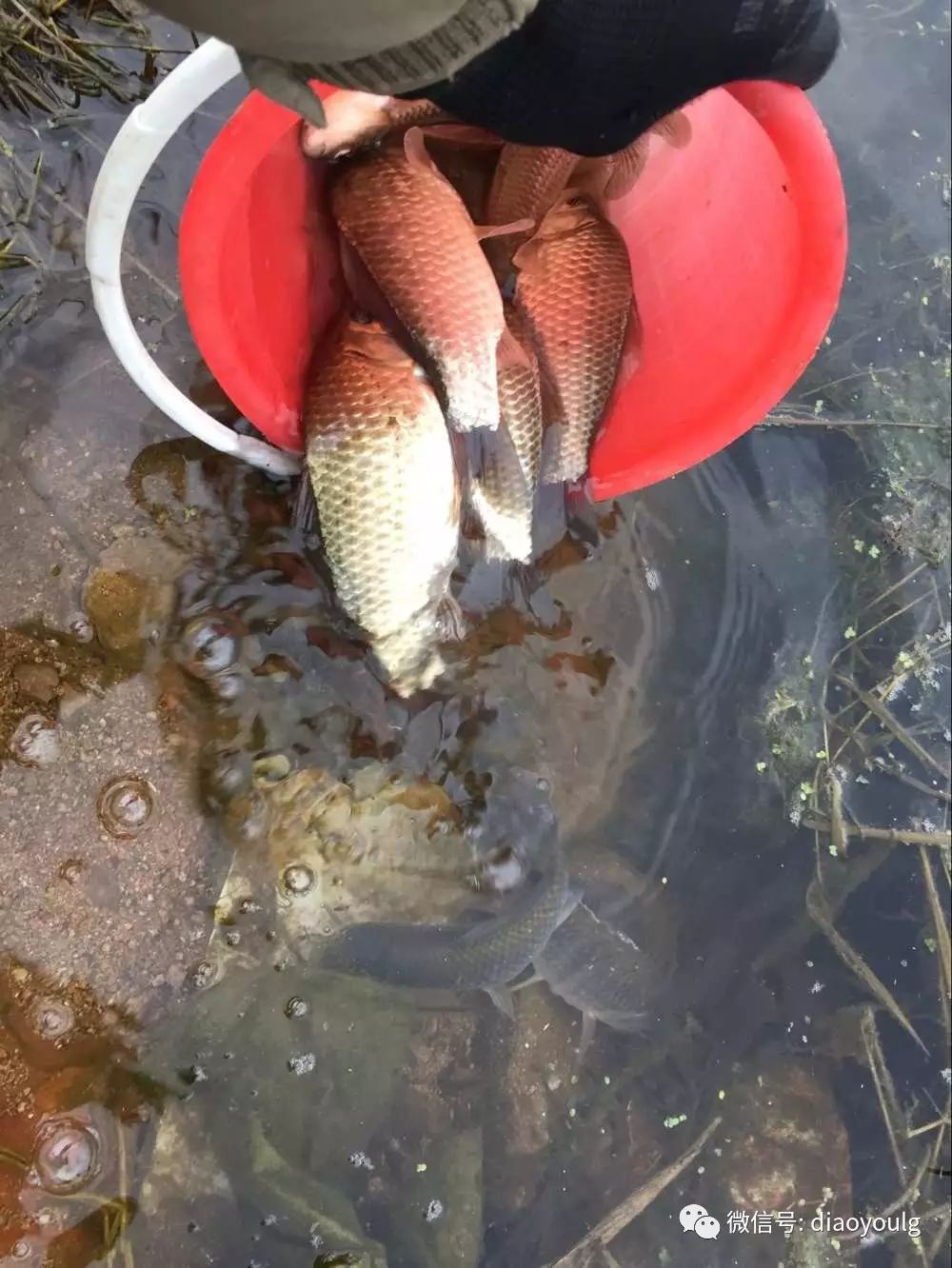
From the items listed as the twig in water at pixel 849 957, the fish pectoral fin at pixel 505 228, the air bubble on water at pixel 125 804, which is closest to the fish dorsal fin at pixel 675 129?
the fish pectoral fin at pixel 505 228

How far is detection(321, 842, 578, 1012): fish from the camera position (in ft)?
6.92

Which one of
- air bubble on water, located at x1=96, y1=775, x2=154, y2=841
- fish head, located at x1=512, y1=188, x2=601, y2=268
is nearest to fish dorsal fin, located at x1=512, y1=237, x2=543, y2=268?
fish head, located at x1=512, y1=188, x2=601, y2=268

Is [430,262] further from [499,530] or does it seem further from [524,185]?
[499,530]

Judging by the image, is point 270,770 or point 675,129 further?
point 270,770

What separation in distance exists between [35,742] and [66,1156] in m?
0.76

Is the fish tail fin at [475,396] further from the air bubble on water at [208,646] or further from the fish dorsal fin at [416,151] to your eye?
the air bubble on water at [208,646]

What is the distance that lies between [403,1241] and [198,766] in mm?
1073

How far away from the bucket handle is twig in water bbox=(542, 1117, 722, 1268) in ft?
6.23

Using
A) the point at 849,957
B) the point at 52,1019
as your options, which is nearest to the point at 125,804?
the point at 52,1019

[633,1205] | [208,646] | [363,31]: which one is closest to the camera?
[363,31]

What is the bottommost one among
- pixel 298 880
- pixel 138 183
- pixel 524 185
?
pixel 298 880

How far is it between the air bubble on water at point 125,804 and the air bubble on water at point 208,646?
246 millimetres

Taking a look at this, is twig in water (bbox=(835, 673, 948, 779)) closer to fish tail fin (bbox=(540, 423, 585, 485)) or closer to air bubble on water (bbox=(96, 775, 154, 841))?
fish tail fin (bbox=(540, 423, 585, 485))

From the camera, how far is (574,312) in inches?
73.9
